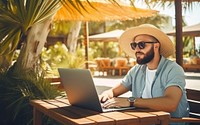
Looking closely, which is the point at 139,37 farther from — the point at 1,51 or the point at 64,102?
the point at 1,51

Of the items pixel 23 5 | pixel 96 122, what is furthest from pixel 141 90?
pixel 23 5

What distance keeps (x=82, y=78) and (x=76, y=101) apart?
268 millimetres

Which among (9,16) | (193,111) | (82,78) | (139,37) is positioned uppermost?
(9,16)

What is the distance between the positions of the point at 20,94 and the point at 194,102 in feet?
7.17

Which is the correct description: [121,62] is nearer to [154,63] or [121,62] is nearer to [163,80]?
[154,63]

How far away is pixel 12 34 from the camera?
3.96 meters

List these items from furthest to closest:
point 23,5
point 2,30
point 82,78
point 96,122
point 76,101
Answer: point 2,30 → point 23,5 → point 76,101 → point 82,78 → point 96,122

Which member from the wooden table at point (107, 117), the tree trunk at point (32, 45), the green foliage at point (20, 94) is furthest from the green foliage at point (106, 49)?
the wooden table at point (107, 117)

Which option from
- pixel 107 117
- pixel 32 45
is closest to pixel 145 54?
pixel 107 117

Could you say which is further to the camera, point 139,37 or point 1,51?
point 1,51

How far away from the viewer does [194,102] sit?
281cm

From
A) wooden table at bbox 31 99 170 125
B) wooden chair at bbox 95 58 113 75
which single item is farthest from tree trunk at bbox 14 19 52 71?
wooden chair at bbox 95 58 113 75

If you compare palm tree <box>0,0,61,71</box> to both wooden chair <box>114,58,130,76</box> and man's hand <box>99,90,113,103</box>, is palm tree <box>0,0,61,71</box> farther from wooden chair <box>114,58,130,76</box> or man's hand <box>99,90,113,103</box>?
wooden chair <box>114,58,130,76</box>

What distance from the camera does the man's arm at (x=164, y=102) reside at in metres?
2.17
